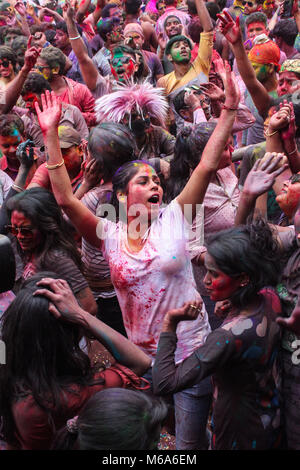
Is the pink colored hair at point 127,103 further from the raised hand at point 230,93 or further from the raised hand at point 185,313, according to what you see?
the raised hand at point 185,313

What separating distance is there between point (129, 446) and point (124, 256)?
3.35 feet

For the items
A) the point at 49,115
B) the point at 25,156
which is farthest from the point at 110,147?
the point at 25,156

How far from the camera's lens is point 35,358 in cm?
196

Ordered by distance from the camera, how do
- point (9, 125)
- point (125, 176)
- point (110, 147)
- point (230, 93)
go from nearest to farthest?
point (230, 93), point (125, 176), point (110, 147), point (9, 125)

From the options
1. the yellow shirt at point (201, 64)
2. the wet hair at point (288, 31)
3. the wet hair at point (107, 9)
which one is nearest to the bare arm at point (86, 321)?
the yellow shirt at point (201, 64)

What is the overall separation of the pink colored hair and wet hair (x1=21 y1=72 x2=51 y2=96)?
1195 millimetres

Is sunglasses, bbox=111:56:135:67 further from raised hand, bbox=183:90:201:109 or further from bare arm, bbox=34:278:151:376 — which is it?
bare arm, bbox=34:278:151:376

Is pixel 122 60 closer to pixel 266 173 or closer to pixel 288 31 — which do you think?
pixel 288 31

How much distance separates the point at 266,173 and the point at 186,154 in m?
0.90

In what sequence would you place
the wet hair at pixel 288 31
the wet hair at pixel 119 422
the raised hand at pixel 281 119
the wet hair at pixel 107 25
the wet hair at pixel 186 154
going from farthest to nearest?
the wet hair at pixel 107 25 → the wet hair at pixel 288 31 → the wet hair at pixel 186 154 → the raised hand at pixel 281 119 → the wet hair at pixel 119 422

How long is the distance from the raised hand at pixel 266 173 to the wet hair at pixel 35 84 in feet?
9.77

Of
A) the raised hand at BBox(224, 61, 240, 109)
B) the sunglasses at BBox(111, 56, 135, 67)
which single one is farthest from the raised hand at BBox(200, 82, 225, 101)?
the sunglasses at BBox(111, 56, 135, 67)

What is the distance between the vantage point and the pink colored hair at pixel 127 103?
374 cm
